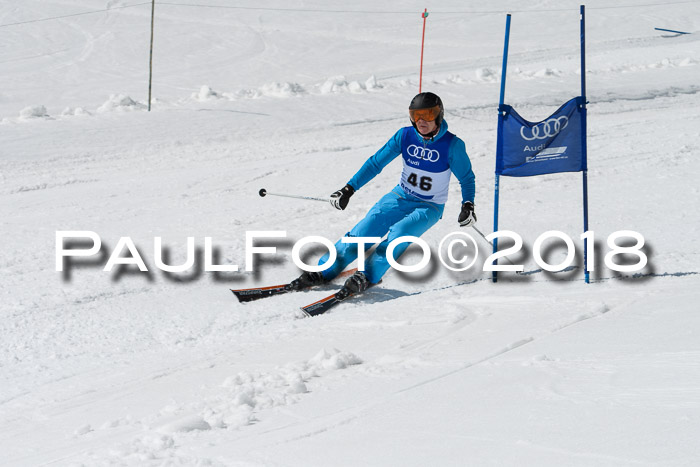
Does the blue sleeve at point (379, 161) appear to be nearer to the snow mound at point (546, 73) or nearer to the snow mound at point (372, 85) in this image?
the snow mound at point (372, 85)

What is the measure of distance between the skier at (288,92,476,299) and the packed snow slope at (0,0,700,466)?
33cm

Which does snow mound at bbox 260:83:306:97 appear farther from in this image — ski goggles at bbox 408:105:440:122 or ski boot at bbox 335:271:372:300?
ski boot at bbox 335:271:372:300

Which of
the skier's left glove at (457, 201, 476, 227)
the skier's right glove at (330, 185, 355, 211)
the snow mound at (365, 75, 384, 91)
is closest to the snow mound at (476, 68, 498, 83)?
the snow mound at (365, 75, 384, 91)

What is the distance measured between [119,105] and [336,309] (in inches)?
386

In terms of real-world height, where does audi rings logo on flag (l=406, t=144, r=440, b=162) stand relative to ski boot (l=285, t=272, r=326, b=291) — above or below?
above

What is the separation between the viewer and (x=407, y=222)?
6.63 m

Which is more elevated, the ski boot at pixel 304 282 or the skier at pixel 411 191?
the skier at pixel 411 191

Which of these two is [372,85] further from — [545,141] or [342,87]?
[545,141]

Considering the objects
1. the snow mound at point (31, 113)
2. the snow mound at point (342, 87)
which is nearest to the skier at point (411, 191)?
the snow mound at point (31, 113)

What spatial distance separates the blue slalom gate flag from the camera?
6.13 metres

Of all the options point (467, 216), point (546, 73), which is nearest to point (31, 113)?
point (467, 216)

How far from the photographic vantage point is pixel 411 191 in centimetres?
685

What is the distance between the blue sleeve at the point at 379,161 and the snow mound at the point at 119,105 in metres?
8.62

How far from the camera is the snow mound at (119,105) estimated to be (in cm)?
1450
